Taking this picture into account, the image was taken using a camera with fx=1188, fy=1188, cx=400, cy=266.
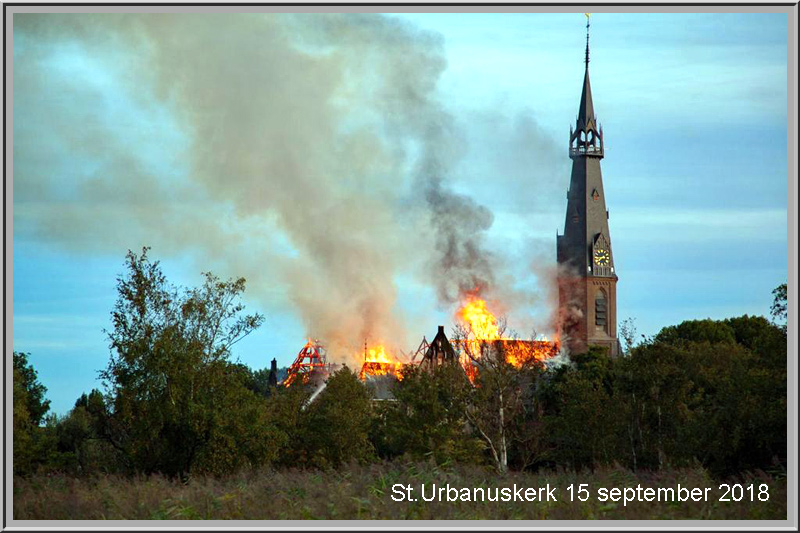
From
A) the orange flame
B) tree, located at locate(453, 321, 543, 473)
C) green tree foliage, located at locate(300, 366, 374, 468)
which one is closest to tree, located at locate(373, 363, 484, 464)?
tree, located at locate(453, 321, 543, 473)

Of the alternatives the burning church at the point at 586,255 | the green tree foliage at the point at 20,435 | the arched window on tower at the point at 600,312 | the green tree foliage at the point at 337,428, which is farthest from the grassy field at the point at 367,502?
the arched window on tower at the point at 600,312

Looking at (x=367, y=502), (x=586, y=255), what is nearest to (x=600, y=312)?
(x=586, y=255)

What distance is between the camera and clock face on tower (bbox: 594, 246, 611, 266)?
158750mm

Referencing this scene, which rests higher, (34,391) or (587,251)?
(587,251)

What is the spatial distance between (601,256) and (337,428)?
375ft

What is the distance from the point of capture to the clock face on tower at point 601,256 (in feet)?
521

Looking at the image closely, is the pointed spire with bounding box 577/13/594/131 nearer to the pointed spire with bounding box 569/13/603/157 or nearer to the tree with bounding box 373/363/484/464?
the pointed spire with bounding box 569/13/603/157

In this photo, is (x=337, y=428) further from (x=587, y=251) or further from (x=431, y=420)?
(x=587, y=251)

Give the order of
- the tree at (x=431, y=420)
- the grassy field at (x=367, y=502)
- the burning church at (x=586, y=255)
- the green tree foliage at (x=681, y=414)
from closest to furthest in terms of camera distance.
Answer: the grassy field at (x=367, y=502), the green tree foliage at (x=681, y=414), the tree at (x=431, y=420), the burning church at (x=586, y=255)

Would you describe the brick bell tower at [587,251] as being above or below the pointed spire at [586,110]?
below

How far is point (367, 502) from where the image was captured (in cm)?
2383

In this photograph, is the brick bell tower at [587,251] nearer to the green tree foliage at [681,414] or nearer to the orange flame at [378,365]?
the orange flame at [378,365]

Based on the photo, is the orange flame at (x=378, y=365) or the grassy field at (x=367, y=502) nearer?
the grassy field at (x=367, y=502)

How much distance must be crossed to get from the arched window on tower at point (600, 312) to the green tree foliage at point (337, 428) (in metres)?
107
